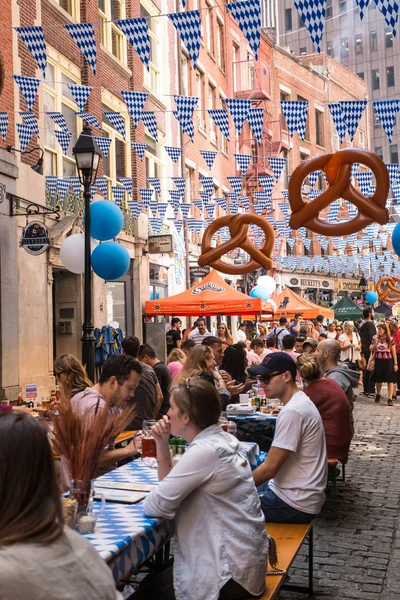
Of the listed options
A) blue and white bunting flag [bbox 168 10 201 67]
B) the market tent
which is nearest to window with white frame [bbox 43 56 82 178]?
blue and white bunting flag [bbox 168 10 201 67]

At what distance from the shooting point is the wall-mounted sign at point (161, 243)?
21.7 metres

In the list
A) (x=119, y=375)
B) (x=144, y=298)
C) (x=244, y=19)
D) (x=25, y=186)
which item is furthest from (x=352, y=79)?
(x=119, y=375)

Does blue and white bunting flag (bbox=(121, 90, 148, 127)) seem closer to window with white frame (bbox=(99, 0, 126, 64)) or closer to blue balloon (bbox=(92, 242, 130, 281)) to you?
blue balloon (bbox=(92, 242, 130, 281))

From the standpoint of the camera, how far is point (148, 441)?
4.66 m

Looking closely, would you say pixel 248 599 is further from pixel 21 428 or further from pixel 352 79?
pixel 352 79

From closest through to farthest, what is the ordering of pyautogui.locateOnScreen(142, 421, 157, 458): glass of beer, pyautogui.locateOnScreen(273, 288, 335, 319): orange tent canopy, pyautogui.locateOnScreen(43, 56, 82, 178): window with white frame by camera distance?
1. pyautogui.locateOnScreen(142, 421, 157, 458): glass of beer
2. pyautogui.locateOnScreen(43, 56, 82, 178): window with white frame
3. pyautogui.locateOnScreen(273, 288, 335, 319): orange tent canopy

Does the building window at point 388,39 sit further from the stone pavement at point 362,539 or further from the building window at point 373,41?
the stone pavement at point 362,539

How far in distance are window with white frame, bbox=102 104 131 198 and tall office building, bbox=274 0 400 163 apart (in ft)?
237

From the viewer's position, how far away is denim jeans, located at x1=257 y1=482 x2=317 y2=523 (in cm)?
490

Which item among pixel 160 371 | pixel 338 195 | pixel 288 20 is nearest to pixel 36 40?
pixel 338 195

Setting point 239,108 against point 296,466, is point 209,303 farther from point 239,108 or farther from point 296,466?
point 296,466

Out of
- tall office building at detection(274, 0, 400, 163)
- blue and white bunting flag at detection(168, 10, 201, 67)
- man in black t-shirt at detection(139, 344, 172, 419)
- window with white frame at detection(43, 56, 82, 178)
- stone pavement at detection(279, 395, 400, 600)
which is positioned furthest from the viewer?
tall office building at detection(274, 0, 400, 163)

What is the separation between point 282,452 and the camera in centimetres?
470

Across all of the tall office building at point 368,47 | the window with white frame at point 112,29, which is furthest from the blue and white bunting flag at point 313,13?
the tall office building at point 368,47
